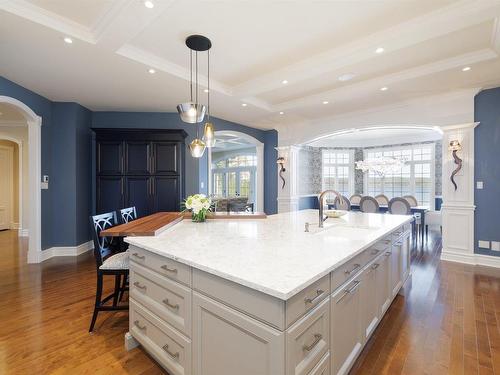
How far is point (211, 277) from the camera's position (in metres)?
1.26

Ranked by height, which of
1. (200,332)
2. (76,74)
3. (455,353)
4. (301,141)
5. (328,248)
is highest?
(76,74)

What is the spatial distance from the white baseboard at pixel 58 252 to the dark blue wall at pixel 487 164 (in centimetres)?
689

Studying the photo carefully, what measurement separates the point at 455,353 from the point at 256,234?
177 cm

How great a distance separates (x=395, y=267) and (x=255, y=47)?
2.86 meters

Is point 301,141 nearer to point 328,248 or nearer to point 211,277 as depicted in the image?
point 328,248

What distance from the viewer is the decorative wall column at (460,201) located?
4.05 metres

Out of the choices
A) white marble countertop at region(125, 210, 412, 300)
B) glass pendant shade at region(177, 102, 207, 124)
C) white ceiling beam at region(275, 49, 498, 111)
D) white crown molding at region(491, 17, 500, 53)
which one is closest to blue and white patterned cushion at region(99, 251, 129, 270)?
white marble countertop at region(125, 210, 412, 300)

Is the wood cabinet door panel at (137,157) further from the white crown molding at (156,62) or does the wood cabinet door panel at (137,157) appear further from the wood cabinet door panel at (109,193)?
the white crown molding at (156,62)

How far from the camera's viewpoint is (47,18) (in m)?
2.34

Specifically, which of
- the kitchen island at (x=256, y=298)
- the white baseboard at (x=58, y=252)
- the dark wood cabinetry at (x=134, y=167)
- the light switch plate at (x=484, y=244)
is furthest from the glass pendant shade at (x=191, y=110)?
the light switch plate at (x=484, y=244)

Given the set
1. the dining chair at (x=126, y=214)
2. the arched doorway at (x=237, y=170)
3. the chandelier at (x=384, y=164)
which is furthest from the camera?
the arched doorway at (x=237, y=170)

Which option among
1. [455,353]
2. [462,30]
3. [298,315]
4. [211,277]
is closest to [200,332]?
[211,277]

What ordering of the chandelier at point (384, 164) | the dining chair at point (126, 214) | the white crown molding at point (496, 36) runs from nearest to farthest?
the white crown molding at point (496, 36)
the dining chair at point (126, 214)
the chandelier at point (384, 164)

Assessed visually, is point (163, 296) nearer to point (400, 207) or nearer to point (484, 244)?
point (484, 244)
